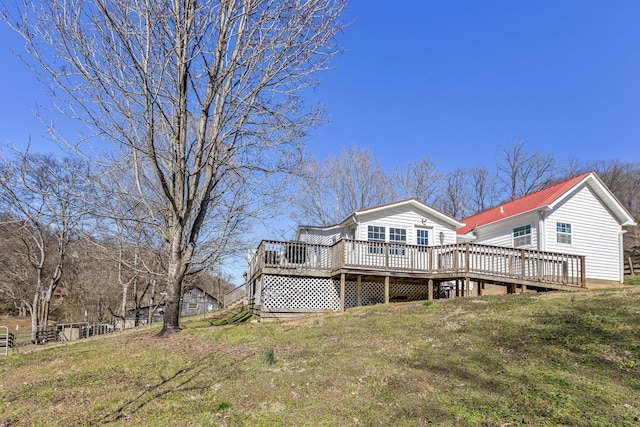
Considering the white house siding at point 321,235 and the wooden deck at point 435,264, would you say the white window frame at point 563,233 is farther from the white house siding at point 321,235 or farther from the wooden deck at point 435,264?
the white house siding at point 321,235

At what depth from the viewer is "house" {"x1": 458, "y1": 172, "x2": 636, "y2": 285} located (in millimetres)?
16594

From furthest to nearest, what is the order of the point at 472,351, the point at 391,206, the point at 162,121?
the point at 391,206 → the point at 162,121 → the point at 472,351

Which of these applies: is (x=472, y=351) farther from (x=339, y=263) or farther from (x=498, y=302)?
(x=339, y=263)

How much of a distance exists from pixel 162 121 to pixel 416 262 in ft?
30.5

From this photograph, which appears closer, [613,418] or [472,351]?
[613,418]

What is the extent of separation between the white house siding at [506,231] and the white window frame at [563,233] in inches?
36.9

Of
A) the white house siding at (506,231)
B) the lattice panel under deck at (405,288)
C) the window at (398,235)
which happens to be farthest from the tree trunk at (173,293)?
the white house siding at (506,231)

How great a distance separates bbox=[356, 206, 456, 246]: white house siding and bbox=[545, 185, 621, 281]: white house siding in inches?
162

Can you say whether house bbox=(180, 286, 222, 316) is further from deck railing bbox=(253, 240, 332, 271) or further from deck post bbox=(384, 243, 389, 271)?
deck post bbox=(384, 243, 389, 271)

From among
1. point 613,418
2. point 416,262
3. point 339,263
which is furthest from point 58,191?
point 613,418

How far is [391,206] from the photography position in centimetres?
1633

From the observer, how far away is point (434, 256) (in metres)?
14.5

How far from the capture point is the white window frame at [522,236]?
56.4 feet

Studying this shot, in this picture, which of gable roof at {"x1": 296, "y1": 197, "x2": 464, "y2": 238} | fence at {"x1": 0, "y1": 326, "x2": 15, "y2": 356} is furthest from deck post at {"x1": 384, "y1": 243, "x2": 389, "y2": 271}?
fence at {"x1": 0, "y1": 326, "x2": 15, "y2": 356}
